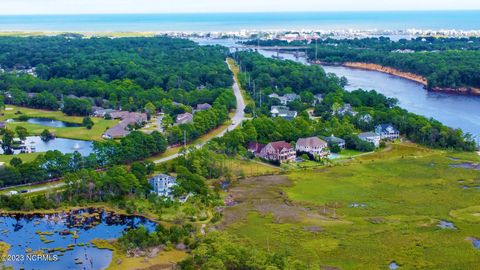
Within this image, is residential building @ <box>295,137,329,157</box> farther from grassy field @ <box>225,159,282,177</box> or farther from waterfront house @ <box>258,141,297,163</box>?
grassy field @ <box>225,159,282,177</box>

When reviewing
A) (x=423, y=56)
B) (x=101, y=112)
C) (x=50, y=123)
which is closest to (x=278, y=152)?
(x=101, y=112)

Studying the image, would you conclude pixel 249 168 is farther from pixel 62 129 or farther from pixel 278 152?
pixel 62 129

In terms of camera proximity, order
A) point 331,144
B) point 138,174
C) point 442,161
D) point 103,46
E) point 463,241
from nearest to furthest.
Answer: point 463,241 < point 138,174 < point 442,161 < point 331,144 < point 103,46

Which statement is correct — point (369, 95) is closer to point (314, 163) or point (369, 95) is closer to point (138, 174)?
point (314, 163)

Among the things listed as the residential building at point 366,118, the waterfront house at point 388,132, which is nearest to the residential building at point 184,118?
the residential building at point 366,118

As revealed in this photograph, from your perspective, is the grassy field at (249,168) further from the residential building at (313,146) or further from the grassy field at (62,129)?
the grassy field at (62,129)

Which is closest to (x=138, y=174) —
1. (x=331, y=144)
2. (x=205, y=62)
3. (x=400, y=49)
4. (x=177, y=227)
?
(x=177, y=227)

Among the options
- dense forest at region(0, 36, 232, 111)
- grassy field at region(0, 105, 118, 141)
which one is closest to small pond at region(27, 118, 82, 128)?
grassy field at region(0, 105, 118, 141)
